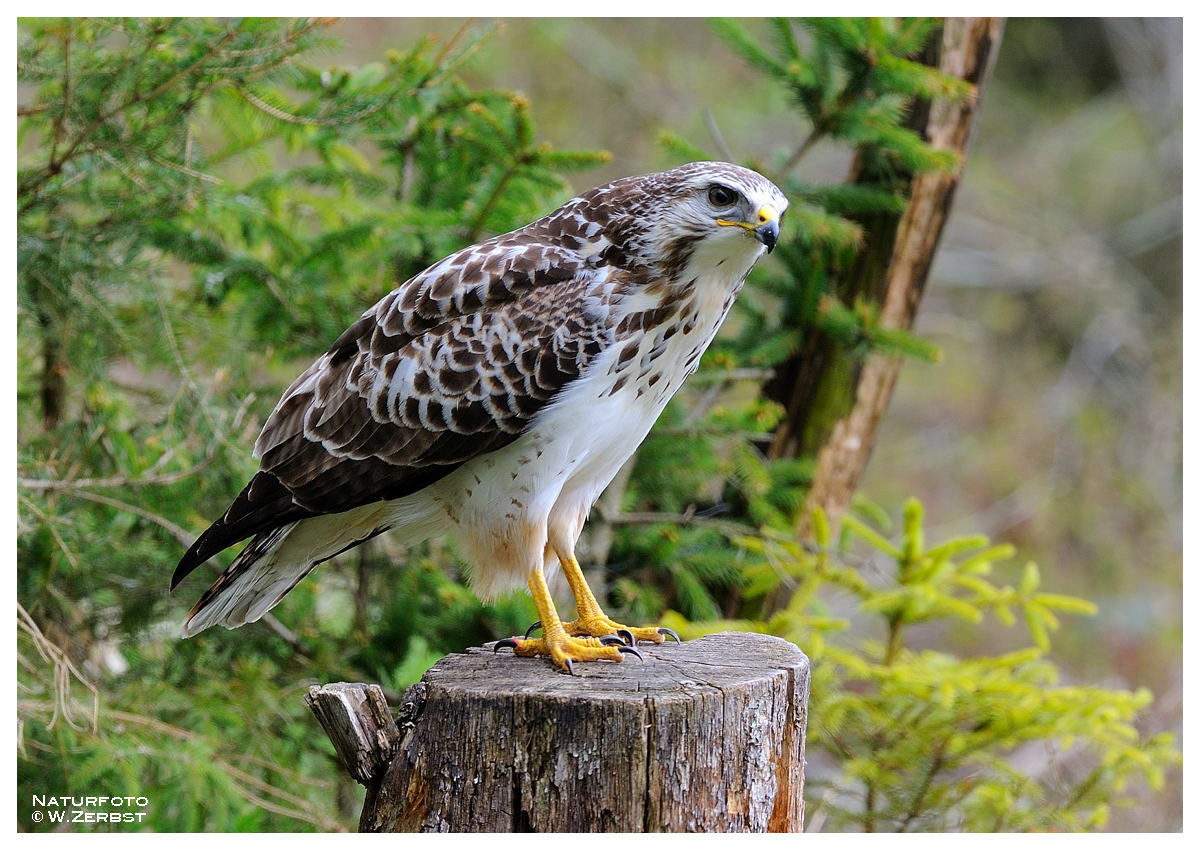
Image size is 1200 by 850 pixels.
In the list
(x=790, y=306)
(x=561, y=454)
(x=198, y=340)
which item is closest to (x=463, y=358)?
(x=561, y=454)

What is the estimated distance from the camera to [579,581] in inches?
150

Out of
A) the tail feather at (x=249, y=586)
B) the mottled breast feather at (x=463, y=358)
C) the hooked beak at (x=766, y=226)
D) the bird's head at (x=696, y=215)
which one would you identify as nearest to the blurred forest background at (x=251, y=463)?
the tail feather at (x=249, y=586)

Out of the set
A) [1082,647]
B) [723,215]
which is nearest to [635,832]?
[723,215]

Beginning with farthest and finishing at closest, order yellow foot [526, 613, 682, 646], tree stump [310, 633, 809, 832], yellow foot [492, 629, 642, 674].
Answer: yellow foot [526, 613, 682, 646] < yellow foot [492, 629, 642, 674] < tree stump [310, 633, 809, 832]

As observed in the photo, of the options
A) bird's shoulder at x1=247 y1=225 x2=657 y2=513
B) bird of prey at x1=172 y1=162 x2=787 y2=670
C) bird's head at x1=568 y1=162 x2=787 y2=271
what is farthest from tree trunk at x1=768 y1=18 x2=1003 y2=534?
bird's shoulder at x1=247 y1=225 x2=657 y2=513

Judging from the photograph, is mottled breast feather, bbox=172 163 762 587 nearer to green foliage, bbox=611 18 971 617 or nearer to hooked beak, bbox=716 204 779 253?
hooked beak, bbox=716 204 779 253

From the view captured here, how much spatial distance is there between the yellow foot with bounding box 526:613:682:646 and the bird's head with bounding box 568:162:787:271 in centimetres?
116

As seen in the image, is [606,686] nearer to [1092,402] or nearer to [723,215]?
[723,215]

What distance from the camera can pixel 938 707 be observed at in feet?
16.3

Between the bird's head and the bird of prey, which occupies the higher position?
the bird's head

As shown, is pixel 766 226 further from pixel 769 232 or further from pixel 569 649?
pixel 569 649

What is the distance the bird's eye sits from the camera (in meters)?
3.16

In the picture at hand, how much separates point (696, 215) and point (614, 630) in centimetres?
136

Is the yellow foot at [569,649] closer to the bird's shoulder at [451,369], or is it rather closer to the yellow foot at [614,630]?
the yellow foot at [614,630]
